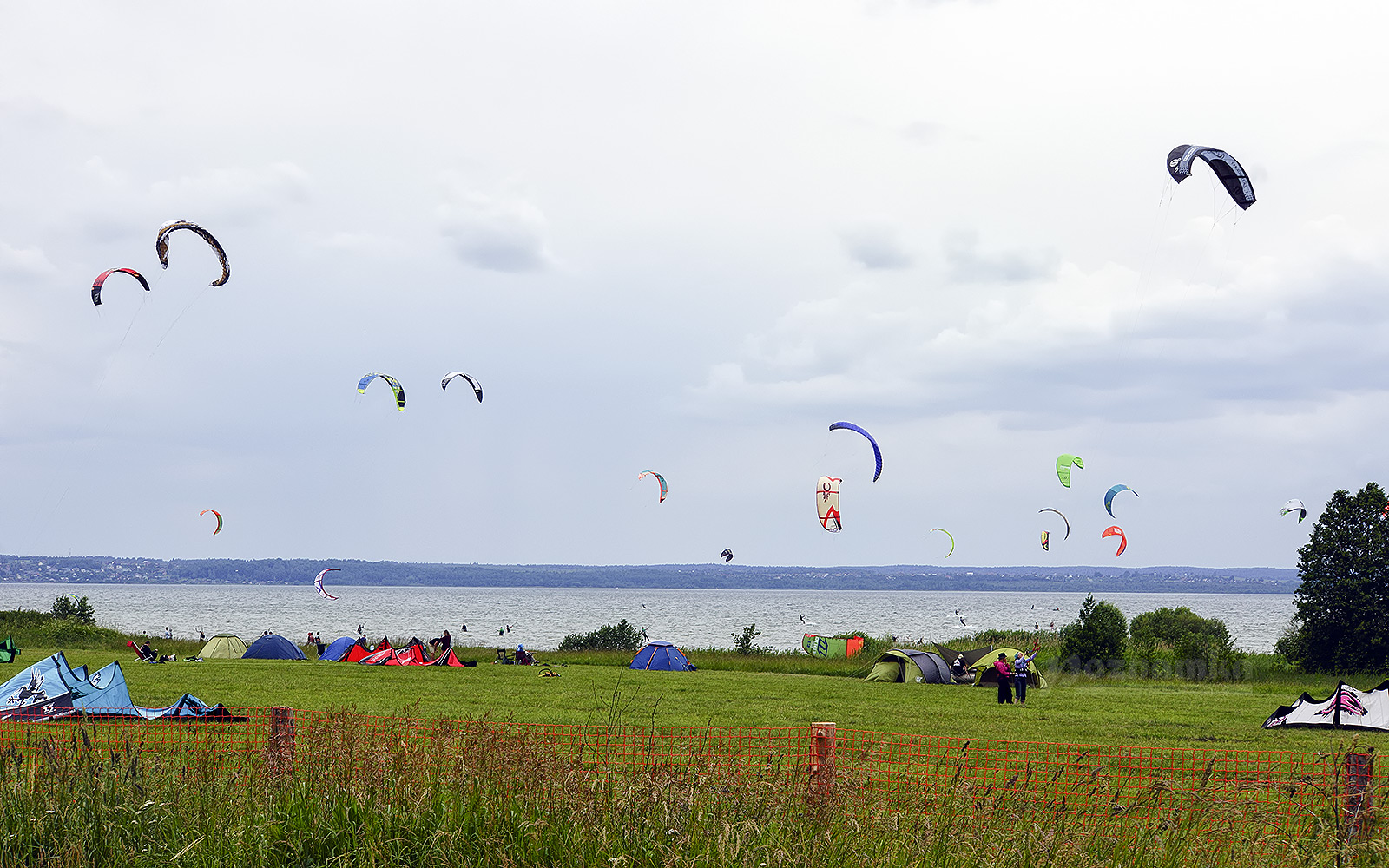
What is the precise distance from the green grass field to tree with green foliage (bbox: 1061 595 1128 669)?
216 cm

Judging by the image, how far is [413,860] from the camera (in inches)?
217

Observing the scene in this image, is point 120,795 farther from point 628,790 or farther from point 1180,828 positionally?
point 1180,828

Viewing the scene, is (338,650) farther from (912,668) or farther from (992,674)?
(992,674)

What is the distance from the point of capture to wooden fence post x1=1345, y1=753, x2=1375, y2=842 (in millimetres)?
5941

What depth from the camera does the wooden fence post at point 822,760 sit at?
6105 mm

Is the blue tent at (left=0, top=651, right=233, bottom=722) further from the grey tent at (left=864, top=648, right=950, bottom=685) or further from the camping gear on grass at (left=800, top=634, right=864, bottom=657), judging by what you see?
the camping gear on grass at (left=800, top=634, right=864, bottom=657)

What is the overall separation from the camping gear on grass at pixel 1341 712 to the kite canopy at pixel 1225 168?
10435mm

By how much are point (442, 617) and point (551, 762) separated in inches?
4879

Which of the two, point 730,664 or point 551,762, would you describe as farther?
point 730,664

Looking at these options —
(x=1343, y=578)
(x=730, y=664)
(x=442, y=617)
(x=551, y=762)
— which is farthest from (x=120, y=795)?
(x=442, y=617)

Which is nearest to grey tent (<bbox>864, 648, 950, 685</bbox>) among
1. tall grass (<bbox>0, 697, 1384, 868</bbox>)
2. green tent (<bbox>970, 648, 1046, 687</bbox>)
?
green tent (<bbox>970, 648, 1046, 687</bbox>)

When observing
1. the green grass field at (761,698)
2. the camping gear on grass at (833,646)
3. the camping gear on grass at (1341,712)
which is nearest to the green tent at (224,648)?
the green grass field at (761,698)

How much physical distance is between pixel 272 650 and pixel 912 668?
68.7ft

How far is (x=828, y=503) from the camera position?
1361 inches
